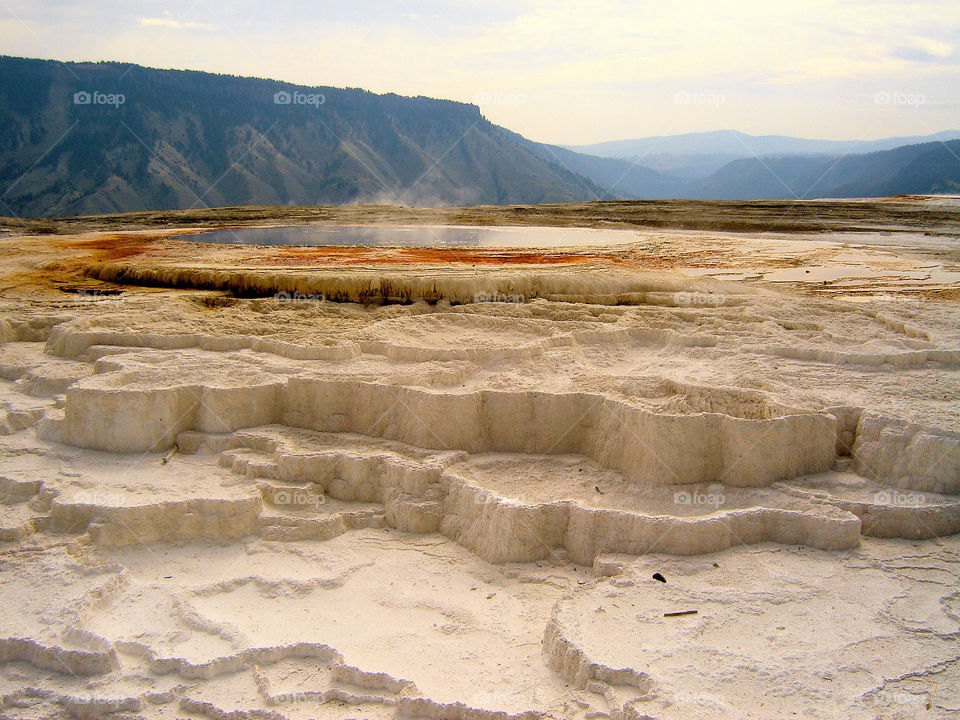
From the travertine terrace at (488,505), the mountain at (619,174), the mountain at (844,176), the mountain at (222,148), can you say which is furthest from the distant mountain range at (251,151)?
the travertine terrace at (488,505)

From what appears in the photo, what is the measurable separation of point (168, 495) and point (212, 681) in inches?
92.1

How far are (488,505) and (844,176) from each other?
8383cm

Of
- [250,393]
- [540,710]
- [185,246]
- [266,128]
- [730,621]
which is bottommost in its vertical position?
[540,710]

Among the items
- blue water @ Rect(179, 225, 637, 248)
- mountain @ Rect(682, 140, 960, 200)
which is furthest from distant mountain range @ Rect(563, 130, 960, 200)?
blue water @ Rect(179, 225, 637, 248)

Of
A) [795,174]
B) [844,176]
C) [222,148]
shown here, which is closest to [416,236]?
[222,148]

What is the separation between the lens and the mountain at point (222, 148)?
2053 inches

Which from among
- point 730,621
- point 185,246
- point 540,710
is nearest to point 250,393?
point 540,710

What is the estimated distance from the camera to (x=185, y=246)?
17.4 meters

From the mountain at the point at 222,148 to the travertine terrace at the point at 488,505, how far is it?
4209cm

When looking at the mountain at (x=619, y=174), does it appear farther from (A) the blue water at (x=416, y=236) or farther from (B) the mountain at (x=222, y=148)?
(A) the blue water at (x=416, y=236)

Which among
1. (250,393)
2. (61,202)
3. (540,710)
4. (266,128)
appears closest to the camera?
(540,710)

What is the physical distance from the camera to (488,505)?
6.56 metres

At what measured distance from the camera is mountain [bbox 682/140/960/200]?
182 feet

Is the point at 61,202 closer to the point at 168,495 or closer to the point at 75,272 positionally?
the point at 75,272
